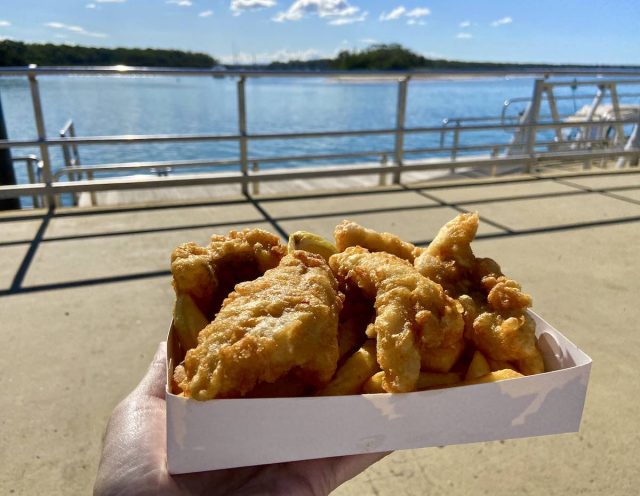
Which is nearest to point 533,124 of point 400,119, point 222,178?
point 400,119

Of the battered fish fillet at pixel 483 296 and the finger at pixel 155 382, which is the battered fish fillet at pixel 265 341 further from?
the finger at pixel 155 382

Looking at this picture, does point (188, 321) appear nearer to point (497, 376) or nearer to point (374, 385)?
point (374, 385)

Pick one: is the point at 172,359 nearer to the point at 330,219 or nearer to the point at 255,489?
the point at 255,489

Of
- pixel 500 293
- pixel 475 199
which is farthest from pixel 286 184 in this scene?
pixel 500 293

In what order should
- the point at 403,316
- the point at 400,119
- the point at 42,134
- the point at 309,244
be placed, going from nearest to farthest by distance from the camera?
1. the point at 403,316
2. the point at 309,244
3. the point at 42,134
4. the point at 400,119

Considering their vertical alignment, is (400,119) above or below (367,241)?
below

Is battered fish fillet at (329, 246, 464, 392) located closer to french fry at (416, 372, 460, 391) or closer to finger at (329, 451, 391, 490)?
french fry at (416, 372, 460, 391)
